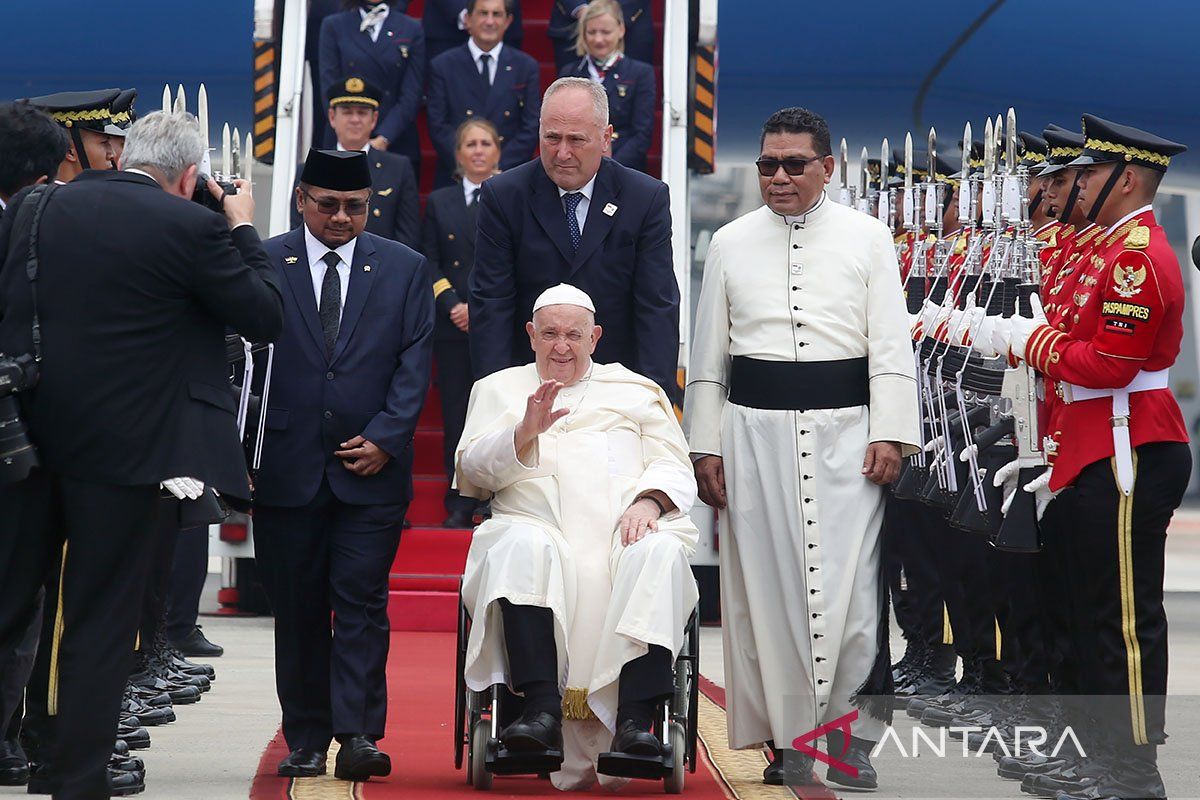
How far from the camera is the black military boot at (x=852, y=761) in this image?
5.40 meters

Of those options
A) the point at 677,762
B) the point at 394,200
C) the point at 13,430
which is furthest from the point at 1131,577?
the point at 394,200

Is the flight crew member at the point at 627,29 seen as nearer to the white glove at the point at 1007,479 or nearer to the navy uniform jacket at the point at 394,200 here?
the navy uniform jacket at the point at 394,200

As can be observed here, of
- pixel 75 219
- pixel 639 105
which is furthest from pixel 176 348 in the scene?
pixel 639 105

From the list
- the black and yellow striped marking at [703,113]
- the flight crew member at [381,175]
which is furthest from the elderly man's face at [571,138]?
the black and yellow striped marking at [703,113]

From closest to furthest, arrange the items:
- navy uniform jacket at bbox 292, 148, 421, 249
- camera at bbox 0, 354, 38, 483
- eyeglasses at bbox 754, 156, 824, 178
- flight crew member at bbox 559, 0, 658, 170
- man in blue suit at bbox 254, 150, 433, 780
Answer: camera at bbox 0, 354, 38, 483
man in blue suit at bbox 254, 150, 433, 780
eyeglasses at bbox 754, 156, 824, 178
navy uniform jacket at bbox 292, 148, 421, 249
flight crew member at bbox 559, 0, 658, 170

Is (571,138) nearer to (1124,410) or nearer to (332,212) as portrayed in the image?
(332,212)

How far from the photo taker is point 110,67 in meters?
13.9

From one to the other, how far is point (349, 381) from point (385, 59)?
521 centimetres

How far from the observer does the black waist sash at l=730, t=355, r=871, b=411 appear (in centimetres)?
561

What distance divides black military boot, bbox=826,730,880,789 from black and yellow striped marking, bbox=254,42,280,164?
250 inches

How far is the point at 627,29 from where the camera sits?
10953mm

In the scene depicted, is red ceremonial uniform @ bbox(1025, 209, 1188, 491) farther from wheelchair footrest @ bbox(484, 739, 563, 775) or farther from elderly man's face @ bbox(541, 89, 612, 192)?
wheelchair footrest @ bbox(484, 739, 563, 775)

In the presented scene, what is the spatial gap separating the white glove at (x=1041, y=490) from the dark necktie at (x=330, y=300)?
6.62 ft

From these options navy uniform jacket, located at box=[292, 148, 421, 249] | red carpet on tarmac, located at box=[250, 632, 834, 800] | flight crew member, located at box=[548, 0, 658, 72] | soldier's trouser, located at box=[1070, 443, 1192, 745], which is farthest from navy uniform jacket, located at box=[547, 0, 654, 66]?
soldier's trouser, located at box=[1070, 443, 1192, 745]
